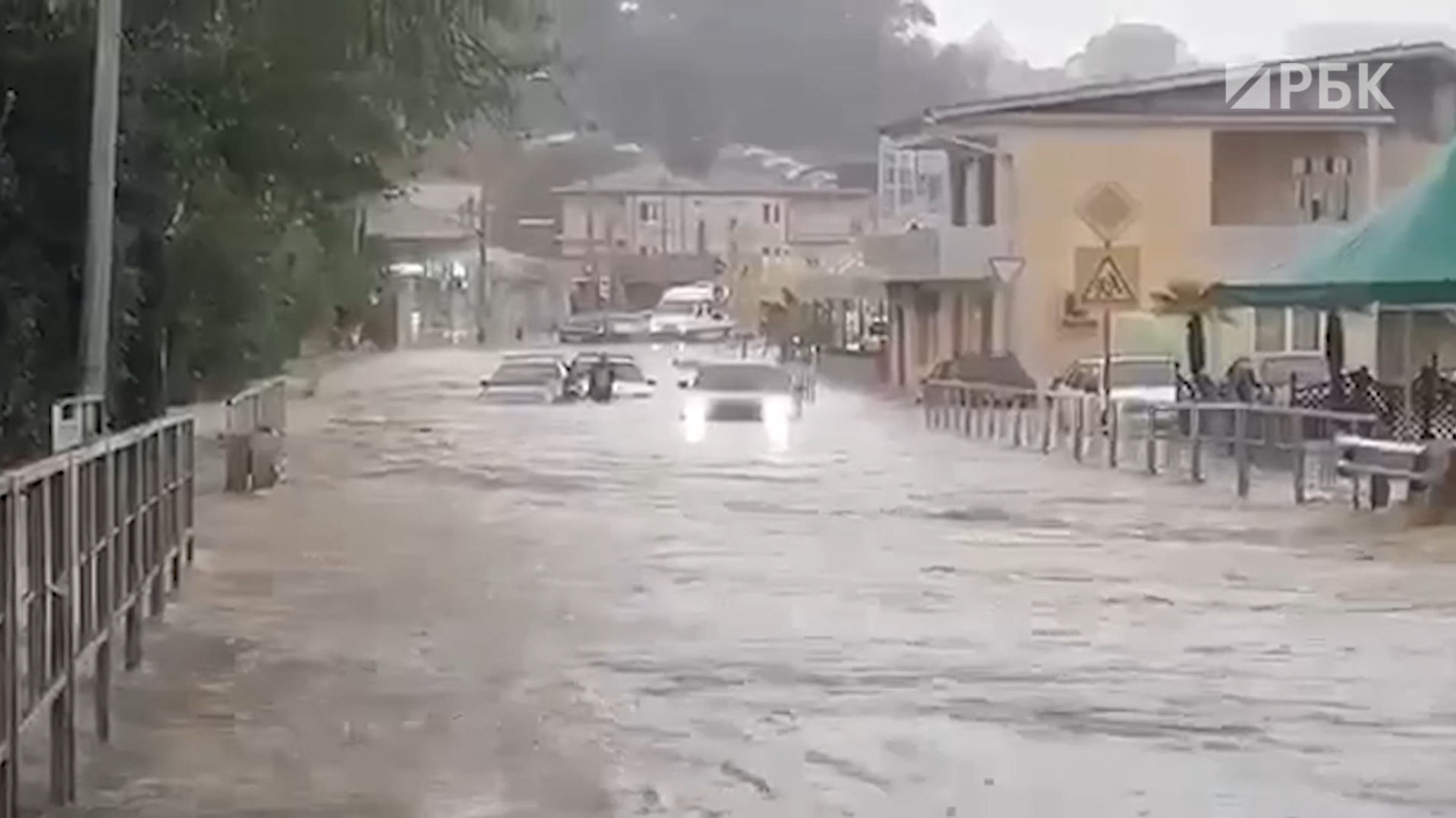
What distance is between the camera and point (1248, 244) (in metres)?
55.8

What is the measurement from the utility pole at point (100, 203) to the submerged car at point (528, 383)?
44214mm

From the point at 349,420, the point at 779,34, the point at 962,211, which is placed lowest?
the point at 349,420

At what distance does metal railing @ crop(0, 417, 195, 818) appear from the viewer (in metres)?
9.10

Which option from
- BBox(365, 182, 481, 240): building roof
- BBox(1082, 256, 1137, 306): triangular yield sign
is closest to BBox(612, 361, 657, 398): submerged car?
BBox(1082, 256, 1137, 306): triangular yield sign

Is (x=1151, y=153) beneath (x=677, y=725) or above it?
above

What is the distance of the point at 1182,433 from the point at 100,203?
2140 cm

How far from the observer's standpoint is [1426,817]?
1060cm

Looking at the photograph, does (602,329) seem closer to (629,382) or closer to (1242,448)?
(629,382)

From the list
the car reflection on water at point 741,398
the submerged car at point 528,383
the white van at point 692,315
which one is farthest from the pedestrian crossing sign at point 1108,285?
the white van at point 692,315

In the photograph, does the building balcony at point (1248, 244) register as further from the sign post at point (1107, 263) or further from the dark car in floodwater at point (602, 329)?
the dark car in floodwater at point (602, 329)

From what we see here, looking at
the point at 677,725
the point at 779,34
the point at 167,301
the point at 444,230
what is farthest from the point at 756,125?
the point at 677,725

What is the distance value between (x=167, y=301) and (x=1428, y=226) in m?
13.3

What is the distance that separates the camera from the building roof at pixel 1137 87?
182ft

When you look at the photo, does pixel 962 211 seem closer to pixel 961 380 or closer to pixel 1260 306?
pixel 961 380
